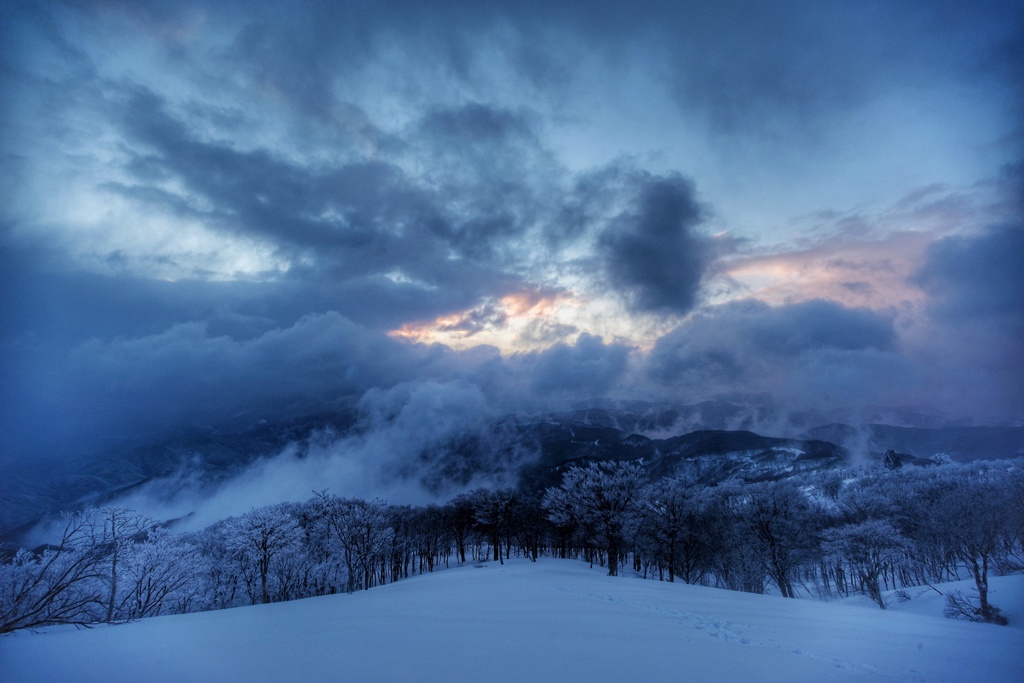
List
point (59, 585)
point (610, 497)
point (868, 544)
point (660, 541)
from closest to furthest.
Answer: point (59, 585) → point (868, 544) → point (610, 497) → point (660, 541)

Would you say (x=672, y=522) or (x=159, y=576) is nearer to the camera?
(x=159, y=576)

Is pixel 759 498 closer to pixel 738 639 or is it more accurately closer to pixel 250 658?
pixel 738 639

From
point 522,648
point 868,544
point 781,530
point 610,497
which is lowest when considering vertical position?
point 868,544

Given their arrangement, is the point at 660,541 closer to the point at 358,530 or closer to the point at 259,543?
the point at 358,530

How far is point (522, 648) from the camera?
9.43 metres

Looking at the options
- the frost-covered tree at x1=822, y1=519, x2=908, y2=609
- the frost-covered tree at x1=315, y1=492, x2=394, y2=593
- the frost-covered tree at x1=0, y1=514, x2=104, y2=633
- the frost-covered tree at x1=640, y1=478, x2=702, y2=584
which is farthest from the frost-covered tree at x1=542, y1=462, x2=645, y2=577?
the frost-covered tree at x1=0, y1=514, x2=104, y2=633

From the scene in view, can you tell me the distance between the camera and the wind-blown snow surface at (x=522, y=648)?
7.77 metres

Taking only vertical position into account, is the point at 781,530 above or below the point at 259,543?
above

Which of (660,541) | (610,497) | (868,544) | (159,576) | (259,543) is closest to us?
(868,544)

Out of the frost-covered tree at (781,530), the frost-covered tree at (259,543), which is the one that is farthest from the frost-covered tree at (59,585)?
the frost-covered tree at (781,530)

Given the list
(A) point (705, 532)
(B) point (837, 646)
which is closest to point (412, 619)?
(B) point (837, 646)

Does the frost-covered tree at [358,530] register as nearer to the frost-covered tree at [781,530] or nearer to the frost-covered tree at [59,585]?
the frost-covered tree at [59,585]

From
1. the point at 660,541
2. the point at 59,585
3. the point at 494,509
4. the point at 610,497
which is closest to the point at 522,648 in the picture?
the point at 59,585

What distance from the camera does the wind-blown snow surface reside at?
7.77m
